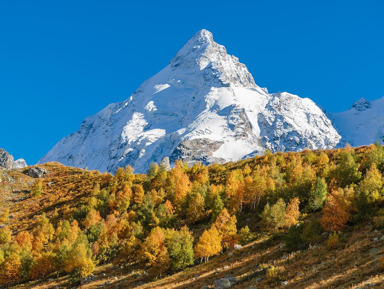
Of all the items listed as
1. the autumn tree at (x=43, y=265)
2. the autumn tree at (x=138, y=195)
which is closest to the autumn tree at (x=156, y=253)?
the autumn tree at (x=43, y=265)

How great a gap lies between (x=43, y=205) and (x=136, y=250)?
7161cm

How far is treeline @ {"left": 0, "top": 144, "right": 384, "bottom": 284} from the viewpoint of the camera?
173 feet

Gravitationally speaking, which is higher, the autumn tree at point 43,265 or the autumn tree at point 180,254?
the autumn tree at point 43,265

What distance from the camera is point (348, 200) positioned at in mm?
52250

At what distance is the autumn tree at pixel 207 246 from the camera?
57.2 metres

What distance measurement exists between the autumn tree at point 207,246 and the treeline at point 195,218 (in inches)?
6.9

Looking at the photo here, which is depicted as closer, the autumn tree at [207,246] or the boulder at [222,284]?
the boulder at [222,284]

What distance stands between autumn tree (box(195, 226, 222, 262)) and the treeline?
0.17m

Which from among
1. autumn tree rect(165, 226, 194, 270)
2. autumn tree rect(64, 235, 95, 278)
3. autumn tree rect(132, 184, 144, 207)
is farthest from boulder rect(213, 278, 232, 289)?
autumn tree rect(132, 184, 144, 207)

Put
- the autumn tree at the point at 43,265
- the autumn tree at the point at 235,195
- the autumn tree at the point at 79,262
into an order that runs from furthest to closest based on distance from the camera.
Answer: the autumn tree at the point at 235,195, the autumn tree at the point at 43,265, the autumn tree at the point at 79,262

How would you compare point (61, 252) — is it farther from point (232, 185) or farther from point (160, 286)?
point (232, 185)

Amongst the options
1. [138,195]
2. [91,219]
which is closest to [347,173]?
[138,195]

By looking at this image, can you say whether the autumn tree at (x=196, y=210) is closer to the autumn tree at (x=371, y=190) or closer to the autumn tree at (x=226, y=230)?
the autumn tree at (x=226, y=230)

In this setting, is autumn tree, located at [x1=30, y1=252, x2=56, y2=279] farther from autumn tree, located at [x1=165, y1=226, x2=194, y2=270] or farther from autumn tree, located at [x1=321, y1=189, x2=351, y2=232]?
autumn tree, located at [x1=321, y1=189, x2=351, y2=232]
